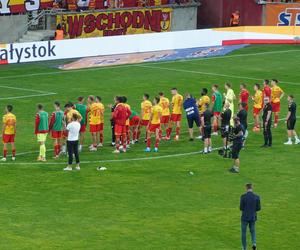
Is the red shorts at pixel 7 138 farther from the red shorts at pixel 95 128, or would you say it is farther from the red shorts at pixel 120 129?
the red shorts at pixel 120 129

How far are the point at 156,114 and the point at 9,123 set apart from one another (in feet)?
16.5

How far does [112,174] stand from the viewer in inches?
1297

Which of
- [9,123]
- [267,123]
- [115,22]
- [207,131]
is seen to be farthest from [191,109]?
[115,22]

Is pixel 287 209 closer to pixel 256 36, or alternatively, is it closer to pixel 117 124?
pixel 117 124

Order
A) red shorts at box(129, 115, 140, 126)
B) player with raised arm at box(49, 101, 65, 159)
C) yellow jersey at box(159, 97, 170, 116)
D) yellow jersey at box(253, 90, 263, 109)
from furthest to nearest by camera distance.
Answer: yellow jersey at box(253, 90, 263, 109)
yellow jersey at box(159, 97, 170, 116)
red shorts at box(129, 115, 140, 126)
player with raised arm at box(49, 101, 65, 159)

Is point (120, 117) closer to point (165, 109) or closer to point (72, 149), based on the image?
point (165, 109)

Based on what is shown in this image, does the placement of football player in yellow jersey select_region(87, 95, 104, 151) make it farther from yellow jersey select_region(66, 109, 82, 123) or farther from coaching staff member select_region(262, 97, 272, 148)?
coaching staff member select_region(262, 97, 272, 148)

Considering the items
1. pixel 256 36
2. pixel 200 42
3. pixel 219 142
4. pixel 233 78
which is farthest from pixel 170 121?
pixel 256 36

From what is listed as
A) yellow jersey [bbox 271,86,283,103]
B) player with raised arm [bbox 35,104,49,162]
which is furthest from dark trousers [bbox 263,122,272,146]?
player with raised arm [bbox 35,104,49,162]

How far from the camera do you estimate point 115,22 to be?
66.8 m

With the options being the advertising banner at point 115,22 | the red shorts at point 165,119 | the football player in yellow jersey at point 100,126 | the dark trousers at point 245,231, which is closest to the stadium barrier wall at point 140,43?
the advertising banner at point 115,22

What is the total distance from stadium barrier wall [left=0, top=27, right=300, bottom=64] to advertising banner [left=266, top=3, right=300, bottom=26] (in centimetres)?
364

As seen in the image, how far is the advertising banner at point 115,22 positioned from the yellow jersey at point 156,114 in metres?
28.1

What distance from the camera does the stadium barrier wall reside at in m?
54.0
